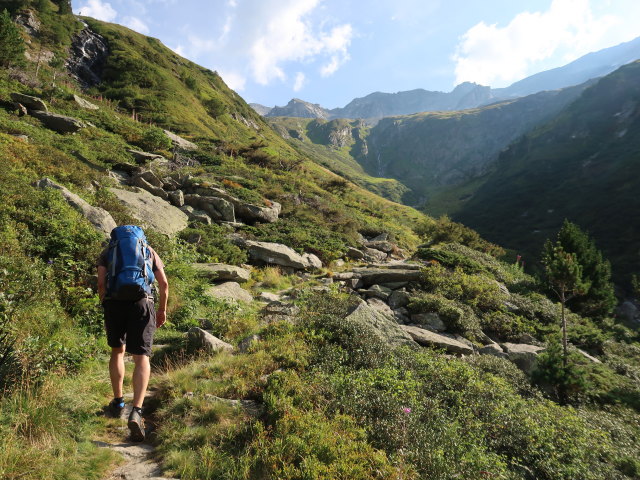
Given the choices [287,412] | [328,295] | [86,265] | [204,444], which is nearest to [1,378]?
[204,444]

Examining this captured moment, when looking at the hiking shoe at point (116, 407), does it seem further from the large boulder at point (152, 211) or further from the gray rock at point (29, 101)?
the gray rock at point (29, 101)

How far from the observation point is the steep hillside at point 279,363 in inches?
134

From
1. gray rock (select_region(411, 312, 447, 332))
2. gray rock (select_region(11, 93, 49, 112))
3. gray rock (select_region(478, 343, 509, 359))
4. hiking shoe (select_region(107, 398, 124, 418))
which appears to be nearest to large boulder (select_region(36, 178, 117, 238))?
hiking shoe (select_region(107, 398, 124, 418))

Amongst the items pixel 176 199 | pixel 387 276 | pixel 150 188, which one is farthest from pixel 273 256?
pixel 150 188

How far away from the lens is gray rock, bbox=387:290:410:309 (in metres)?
11.0

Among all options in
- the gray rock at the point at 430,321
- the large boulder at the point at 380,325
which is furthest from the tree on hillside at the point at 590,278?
the large boulder at the point at 380,325

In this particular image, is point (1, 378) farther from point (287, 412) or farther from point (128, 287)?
point (287, 412)

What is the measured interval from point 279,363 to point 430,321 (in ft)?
20.3

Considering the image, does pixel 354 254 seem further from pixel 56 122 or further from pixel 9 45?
pixel 9 45

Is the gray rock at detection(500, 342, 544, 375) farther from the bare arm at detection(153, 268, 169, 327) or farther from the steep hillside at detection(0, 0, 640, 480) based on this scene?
the bare arm at detection(153, 268, 169, 327)

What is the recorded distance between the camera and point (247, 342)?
6.12m

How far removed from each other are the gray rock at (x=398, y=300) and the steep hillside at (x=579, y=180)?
171 feet

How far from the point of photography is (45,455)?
287 cm

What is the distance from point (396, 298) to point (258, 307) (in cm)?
497
